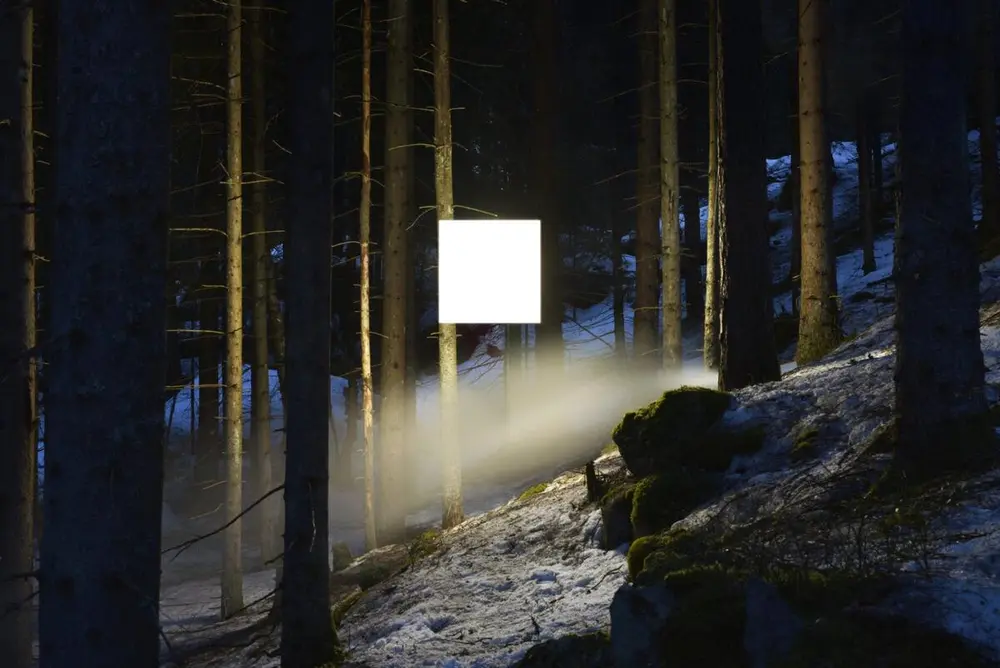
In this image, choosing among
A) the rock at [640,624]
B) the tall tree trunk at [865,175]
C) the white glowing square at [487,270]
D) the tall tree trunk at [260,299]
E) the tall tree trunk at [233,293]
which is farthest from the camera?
the tall tree trunk at [865,175]

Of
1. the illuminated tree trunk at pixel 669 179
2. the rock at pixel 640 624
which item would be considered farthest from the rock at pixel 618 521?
the illuminated tree trunk at pixel 669 179

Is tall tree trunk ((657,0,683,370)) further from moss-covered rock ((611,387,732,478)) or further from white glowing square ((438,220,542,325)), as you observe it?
moss-covered rock ((611,387,732,478))

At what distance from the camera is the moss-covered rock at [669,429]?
8.23 meters

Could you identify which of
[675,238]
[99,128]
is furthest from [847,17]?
[99,128]

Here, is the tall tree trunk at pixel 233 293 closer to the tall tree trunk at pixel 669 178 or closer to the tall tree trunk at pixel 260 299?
the tall tree trunk at pixel 260 299

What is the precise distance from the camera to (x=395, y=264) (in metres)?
14.9

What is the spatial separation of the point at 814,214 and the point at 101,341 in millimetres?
10547

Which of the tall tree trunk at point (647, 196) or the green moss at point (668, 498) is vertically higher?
Answer: the tall tree trunk at point (647, 196)

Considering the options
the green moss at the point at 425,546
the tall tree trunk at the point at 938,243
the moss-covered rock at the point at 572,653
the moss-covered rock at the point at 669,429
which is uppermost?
the tall tree trunk at the point at 938,243

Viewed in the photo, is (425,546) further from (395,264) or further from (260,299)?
(260,299)

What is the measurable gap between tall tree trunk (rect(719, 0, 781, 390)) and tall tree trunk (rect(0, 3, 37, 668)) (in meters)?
7.35

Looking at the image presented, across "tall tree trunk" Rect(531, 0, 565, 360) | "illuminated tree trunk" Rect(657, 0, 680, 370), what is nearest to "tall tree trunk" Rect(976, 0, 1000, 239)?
"illuminated tree trunk" Rect(657, 0, 680, 370)

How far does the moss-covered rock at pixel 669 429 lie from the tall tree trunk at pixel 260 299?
9.36 m

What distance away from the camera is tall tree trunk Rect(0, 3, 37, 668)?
8.77 metres
